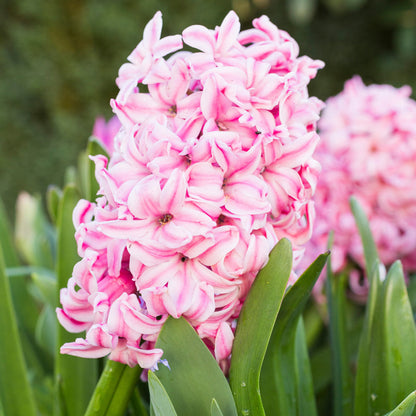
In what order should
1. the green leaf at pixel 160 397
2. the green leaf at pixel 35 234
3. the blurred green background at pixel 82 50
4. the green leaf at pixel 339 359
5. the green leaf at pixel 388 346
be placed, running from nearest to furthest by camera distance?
the green leaf at pixel 160 397, the green leaf at pixel 388 346, the green leaf at pixel 339 359, the green leaf at pixel 35 234, the blurred green background at pixel 82 50

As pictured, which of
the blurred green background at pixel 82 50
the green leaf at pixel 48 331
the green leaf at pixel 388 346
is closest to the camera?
the green leaf at pixel 388 346

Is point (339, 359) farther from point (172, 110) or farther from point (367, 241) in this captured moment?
point (172, 110)

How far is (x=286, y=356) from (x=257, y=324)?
118 mm

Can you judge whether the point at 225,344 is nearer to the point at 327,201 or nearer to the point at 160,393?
the point at 160,393

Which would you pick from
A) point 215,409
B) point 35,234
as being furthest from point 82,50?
point 215,409

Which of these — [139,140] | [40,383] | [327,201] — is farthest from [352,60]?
[139,140]

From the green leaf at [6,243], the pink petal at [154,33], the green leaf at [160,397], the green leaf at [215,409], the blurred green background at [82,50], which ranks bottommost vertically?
the green leaf at [215,409]

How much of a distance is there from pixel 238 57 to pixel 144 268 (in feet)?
0.67

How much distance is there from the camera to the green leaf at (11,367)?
65cm

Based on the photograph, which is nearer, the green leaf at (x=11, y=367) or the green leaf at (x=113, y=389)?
the green leaf at (x=113, y=389)

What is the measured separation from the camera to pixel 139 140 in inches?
19.6

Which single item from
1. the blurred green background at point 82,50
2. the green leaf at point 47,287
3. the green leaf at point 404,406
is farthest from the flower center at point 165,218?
the blurred green background at point 82,50

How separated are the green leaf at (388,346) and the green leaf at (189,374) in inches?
7.6

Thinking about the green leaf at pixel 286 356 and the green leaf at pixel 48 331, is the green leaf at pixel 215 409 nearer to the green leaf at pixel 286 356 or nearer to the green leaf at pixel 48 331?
the green leaf at pixel 286 356
